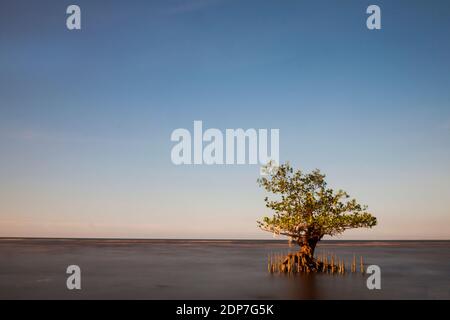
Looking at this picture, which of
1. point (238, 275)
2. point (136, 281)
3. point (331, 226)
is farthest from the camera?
point (238, 275)

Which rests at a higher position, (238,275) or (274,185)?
(274,185)

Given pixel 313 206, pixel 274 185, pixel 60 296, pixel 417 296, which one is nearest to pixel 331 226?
pixel 313 206

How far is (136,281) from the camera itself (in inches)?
1577

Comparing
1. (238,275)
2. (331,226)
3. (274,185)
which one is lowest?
(238,275)
